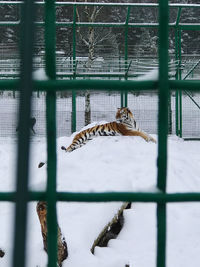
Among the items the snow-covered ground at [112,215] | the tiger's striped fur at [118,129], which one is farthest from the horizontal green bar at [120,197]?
the tiger's striped fur at [118,129]

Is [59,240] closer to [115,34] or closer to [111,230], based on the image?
[111,230]

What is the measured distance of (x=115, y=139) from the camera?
19.6 feet

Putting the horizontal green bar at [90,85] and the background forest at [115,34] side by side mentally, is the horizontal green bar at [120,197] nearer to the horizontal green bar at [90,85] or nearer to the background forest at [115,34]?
the horizontal green bar at [90,85]

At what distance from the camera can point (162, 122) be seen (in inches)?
27.2

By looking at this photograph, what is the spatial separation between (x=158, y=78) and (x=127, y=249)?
2.49 metres

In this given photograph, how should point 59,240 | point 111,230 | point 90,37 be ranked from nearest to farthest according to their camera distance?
point 59,240, point 111,230, point 90,37

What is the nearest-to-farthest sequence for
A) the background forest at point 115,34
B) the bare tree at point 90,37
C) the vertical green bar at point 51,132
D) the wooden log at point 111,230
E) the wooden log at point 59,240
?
the vertical green bar at point 51,132 → the wooden log at point 59,240 → the wooden log at point 111,230 → the background forest at point 115,34 → the bare tree at point 90,37

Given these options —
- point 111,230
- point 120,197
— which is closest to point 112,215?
point 111,230

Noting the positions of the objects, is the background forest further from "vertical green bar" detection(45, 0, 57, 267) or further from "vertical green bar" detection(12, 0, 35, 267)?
"vertical green bar" detection(12, 0, 35, 267)

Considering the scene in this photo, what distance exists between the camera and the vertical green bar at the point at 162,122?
2.22 feet

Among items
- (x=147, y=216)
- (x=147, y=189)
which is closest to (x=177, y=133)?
(x=147, y=216)

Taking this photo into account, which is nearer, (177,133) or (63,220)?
(63,220)

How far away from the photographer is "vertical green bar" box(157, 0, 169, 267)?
0.68 metres

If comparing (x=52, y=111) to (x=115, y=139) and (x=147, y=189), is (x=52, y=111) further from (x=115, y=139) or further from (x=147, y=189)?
(x=115, y=139)
